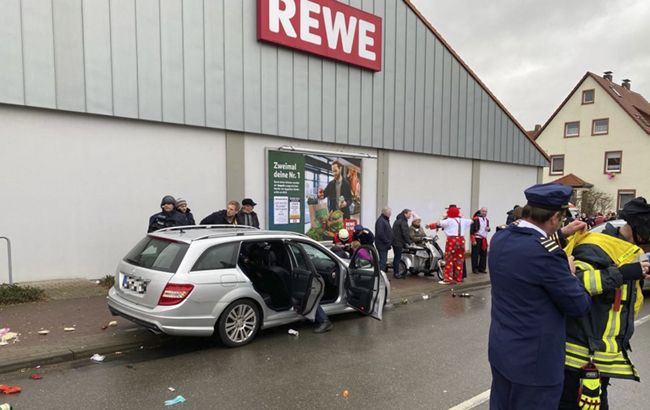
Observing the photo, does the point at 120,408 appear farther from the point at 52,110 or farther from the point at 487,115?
the point at 487,115

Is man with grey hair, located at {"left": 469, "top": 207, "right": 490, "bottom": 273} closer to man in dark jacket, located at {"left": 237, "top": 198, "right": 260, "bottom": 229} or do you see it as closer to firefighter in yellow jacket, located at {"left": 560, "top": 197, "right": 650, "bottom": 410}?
man in dark jacket, located at {"left": 237, "top": 198, "right": 260, "bottom": 229}

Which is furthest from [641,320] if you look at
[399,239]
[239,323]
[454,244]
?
[239,323]

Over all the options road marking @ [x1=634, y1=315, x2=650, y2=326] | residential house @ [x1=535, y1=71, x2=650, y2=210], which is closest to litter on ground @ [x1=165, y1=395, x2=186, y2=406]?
road marking @ [x1=634, y1=315, x2=650, y2=326]

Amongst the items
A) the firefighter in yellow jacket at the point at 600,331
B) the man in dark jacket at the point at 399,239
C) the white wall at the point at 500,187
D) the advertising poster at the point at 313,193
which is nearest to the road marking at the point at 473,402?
the firefighter in yellow jacket at the point at 600,331

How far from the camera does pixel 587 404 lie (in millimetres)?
2463

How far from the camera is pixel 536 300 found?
7.53ft

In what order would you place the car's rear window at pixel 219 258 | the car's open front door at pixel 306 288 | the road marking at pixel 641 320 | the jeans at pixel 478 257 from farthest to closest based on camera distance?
1. the jeans at pixel 478 257
2. the road marking at pixel 641 320
3. the car's open front door at pixel 306 288
4. the car's rear window at pixel 219 258

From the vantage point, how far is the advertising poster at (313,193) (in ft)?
34.4

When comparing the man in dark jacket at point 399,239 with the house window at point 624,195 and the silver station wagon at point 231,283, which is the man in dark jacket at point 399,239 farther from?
the house window at point 624,195

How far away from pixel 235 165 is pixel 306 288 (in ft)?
15.9

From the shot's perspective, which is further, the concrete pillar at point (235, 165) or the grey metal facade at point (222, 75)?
the concrete pillar at point (235, 165)

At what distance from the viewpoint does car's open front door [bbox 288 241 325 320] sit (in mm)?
5785

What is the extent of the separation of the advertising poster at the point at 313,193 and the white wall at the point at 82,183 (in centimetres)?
192

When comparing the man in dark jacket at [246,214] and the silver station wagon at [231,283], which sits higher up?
the man in dark jacket at [246,214]
